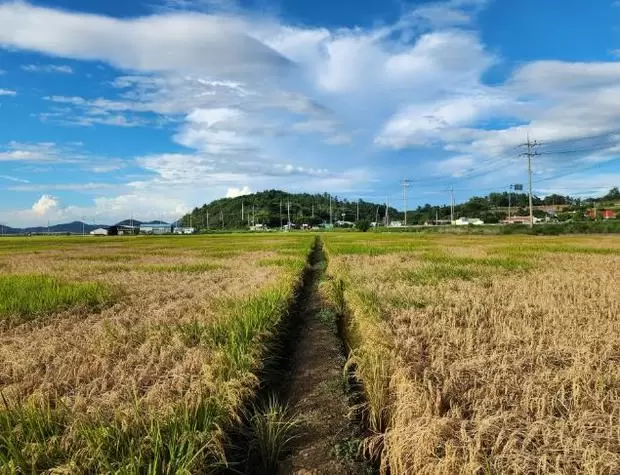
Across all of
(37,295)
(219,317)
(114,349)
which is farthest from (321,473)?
(37,295)

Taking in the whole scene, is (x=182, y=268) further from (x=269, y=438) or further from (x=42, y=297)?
(x=269, y=438)

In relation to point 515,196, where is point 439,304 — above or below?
below

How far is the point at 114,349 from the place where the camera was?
222 inches

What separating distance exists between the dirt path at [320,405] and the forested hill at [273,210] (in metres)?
113

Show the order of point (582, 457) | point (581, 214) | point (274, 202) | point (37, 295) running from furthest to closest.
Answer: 1. point (274, 202)
2. point (581, 214)
3. point (37, 295)
4. point (582, 457)

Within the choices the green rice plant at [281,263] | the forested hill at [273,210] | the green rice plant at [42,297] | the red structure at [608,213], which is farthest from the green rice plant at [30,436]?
the forested hill at [273,210]

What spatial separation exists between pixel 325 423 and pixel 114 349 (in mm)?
2821

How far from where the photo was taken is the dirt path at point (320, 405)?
12.5 feet

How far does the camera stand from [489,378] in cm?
439

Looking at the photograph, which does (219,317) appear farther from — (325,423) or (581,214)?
(581,214)

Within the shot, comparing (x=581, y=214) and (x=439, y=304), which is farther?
(x=581, y=214)

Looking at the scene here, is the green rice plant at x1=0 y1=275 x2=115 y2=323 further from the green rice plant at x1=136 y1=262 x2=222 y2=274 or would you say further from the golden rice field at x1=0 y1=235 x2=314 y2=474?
the green rice plant at x1=136 y1=262 x2=222 y2=274

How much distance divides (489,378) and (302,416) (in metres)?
1.86

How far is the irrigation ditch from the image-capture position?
382cm
